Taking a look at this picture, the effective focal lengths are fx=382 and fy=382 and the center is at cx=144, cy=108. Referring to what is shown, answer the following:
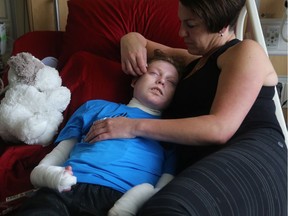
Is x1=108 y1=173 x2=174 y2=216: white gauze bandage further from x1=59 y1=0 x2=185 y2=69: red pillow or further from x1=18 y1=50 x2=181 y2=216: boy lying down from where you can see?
x1=59 y1=0 x2=185 y2=69: red pillow

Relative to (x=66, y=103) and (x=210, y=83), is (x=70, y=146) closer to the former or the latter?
(x=66, y=103)

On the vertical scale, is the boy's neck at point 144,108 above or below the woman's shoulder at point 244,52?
below

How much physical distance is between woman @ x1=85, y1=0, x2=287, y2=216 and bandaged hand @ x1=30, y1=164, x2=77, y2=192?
0.17m

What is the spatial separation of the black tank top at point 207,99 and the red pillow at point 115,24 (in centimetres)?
33

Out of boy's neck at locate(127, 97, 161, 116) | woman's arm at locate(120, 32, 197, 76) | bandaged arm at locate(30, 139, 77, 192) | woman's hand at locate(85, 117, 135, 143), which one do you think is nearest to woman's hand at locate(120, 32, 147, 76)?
woman's arm at locate(120, 32, 197, 76)

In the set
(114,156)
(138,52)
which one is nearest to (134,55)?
(138,52)

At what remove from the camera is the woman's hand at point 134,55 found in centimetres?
144

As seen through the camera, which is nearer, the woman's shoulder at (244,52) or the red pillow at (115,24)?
the woman's shoulder at (244,52)

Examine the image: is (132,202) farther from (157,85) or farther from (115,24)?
(115,24)

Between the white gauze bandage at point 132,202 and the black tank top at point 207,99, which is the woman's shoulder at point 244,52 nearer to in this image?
the black tank top at point 207,99

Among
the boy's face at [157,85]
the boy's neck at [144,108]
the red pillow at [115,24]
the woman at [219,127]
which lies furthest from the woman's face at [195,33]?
the red pillow at [115,24]

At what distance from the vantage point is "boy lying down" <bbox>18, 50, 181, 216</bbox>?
39.4 inches

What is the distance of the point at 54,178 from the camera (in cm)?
107

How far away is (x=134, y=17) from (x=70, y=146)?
711 millimetres
